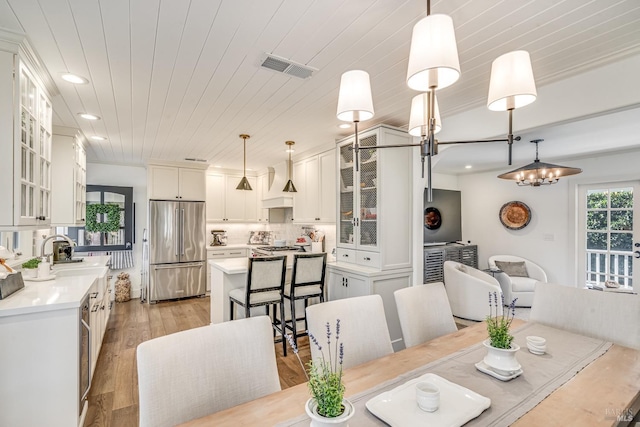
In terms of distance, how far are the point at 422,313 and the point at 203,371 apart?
4.22 feet

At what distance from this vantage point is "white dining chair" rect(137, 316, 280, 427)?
1002 millimetres

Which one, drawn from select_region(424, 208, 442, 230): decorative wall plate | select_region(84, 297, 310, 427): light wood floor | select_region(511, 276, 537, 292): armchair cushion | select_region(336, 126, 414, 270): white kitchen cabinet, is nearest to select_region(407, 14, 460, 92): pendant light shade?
select_region(336, 126, 414, 270): white kitchen cabinet

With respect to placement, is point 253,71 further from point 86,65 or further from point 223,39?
point 86,65

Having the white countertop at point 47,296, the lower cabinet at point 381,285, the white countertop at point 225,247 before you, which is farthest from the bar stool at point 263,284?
the white countertop at point 225,247

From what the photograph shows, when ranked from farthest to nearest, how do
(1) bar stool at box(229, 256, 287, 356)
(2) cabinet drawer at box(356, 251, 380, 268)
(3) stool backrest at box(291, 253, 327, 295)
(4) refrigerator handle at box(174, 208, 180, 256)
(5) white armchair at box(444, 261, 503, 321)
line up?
(4) refrigerator handle at box(174, 208, 180, 256) < (5) white armchair at box(444, 261, 503, 321) < (2) cabinet drawer at box(356, 251, 380, 268) < (3) stool backrest at box(291, 253, 327, 295) < (1) bar stool at box(229, 256, 287, 356)

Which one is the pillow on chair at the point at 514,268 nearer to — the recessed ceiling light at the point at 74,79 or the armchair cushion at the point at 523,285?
the armchair cushion at the point at 523,285

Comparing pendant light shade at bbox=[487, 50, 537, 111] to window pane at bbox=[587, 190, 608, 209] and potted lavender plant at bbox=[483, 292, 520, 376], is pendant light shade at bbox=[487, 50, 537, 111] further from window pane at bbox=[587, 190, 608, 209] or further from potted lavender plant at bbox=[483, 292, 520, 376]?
window pane at bbox=[587, 190, 608, 209]

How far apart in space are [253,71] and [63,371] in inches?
87.7

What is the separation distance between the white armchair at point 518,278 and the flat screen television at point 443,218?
37.2 inches

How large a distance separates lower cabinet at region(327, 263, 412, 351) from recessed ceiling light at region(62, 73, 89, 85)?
9.31ft

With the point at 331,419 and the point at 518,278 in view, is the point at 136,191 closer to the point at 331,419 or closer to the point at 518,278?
the point at 331,419

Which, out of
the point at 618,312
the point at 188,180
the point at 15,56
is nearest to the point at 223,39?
the point at 15,56

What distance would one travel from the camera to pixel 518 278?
521 centimetres

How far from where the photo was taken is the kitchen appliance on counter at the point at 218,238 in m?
6.07
